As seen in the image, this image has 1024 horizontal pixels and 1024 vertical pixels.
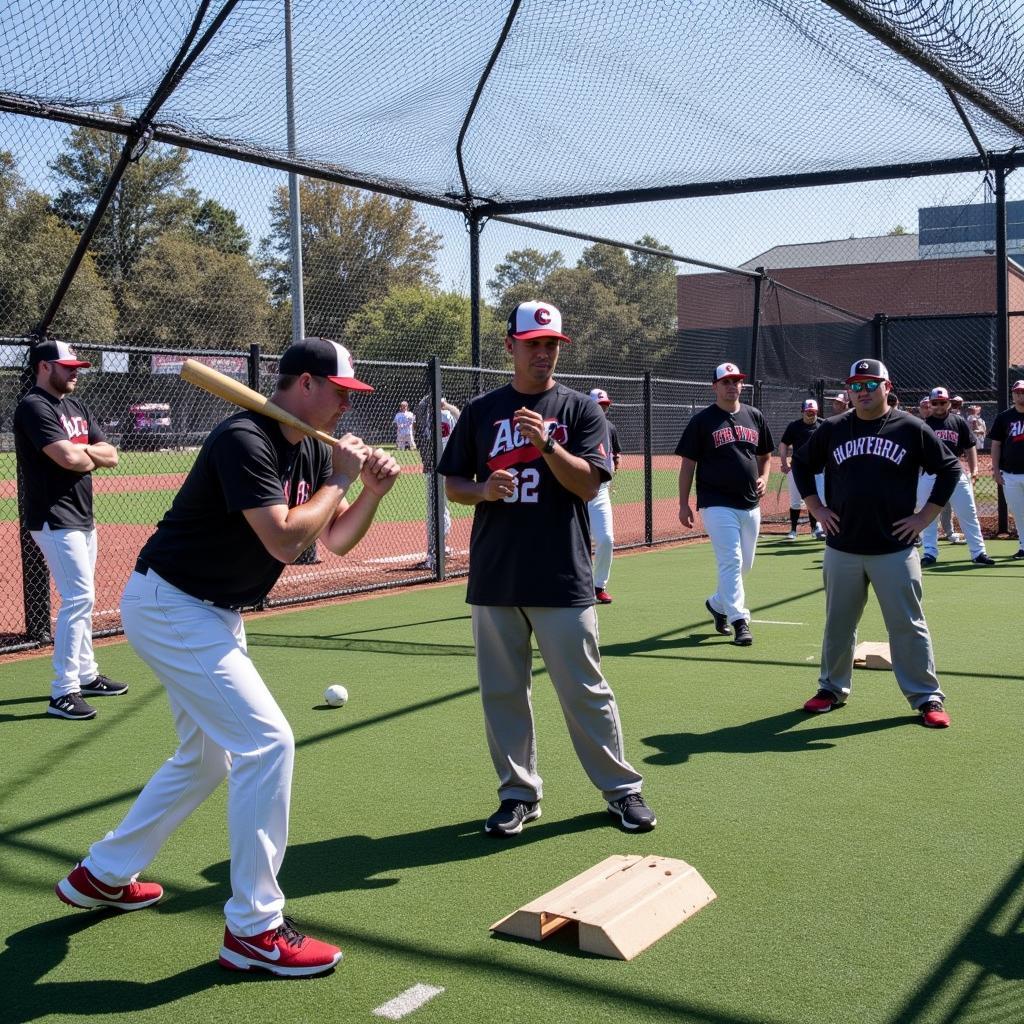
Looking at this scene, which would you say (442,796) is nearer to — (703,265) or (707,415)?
(707,415)

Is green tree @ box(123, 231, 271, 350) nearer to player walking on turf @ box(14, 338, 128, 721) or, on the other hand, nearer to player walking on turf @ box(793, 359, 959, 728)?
player walking on turf @ box(14, 338, 128, 721)

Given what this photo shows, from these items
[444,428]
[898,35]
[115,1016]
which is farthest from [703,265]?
[115,1016]

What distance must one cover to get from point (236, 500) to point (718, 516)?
5.90 meters

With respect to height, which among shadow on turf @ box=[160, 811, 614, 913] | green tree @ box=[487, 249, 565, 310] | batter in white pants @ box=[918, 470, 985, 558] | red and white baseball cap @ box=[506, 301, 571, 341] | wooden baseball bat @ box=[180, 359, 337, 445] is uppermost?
green tree @ box=[487, 249, 565, 310]

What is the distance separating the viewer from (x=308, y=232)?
20.8m

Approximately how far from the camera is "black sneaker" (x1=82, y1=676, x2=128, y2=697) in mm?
7242

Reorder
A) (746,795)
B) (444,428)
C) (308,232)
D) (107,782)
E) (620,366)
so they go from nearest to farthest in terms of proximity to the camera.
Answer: (746,795)
(107,782)
(444,428)
(308,232)
(620,366)

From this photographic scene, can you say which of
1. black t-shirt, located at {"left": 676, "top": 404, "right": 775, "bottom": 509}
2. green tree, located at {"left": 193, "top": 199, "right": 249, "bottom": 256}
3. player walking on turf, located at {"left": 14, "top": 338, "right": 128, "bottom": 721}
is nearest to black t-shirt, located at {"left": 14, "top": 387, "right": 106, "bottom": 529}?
player walking on turf, located at {"left": 14, "top": 338, "right": 128, "bottom": 721}

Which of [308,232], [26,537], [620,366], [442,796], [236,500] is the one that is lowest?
[442,796]

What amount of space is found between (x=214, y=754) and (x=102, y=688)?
3.83 meters

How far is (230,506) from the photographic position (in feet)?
11.3

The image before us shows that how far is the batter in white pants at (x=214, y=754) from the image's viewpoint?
346 cm

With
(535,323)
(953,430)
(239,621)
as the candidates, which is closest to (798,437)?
(953,430)

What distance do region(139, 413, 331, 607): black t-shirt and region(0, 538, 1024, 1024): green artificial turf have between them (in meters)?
1.19
